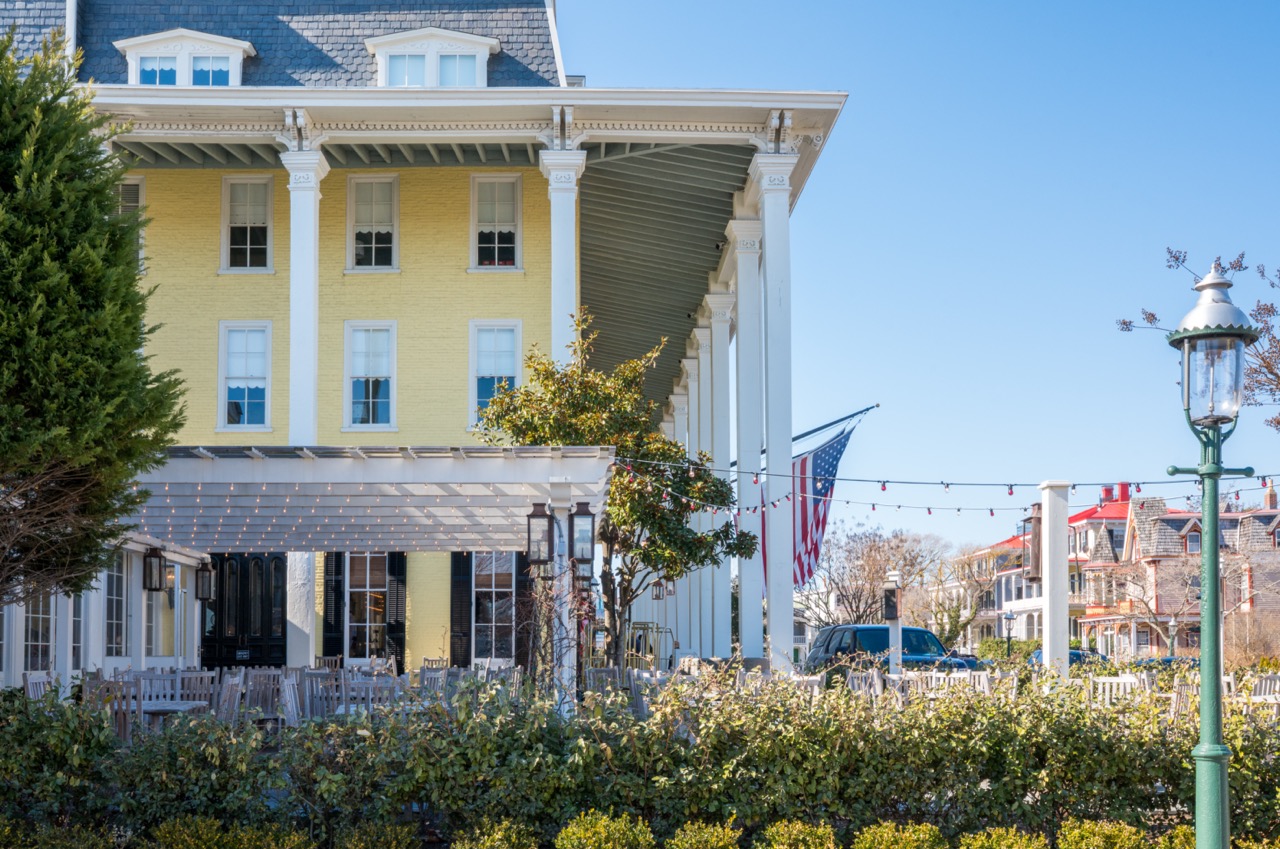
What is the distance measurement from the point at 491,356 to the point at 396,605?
4.25m

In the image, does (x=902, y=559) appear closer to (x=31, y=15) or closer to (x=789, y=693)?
(x=31, y=15)

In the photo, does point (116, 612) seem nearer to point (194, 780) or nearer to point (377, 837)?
point (194, 780)

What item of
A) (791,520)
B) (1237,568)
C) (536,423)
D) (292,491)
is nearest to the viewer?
(292,491)

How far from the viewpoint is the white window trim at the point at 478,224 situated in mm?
22859

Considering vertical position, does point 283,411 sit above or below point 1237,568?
above

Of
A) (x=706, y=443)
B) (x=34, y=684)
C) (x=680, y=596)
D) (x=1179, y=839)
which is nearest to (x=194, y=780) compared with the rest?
(x=34, y=684)

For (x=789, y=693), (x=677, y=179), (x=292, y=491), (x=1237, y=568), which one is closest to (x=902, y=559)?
(x=1237, y=568)

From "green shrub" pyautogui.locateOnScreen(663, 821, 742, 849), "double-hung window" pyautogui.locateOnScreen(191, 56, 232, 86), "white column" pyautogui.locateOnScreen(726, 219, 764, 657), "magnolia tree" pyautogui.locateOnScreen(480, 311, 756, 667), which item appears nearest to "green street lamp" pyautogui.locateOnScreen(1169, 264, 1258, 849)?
"green shrub" pyautogui.locateOnScreen(663, 821, 742, 849)

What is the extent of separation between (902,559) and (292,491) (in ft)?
152

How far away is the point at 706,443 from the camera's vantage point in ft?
97.7

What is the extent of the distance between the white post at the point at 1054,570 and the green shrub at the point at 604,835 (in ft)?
17.1

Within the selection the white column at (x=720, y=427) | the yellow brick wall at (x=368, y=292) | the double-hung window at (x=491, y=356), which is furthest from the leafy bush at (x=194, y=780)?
the white column at (x=720, y=427)

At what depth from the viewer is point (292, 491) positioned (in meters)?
14.1

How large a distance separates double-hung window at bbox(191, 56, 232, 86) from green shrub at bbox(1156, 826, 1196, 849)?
18.9 metres
